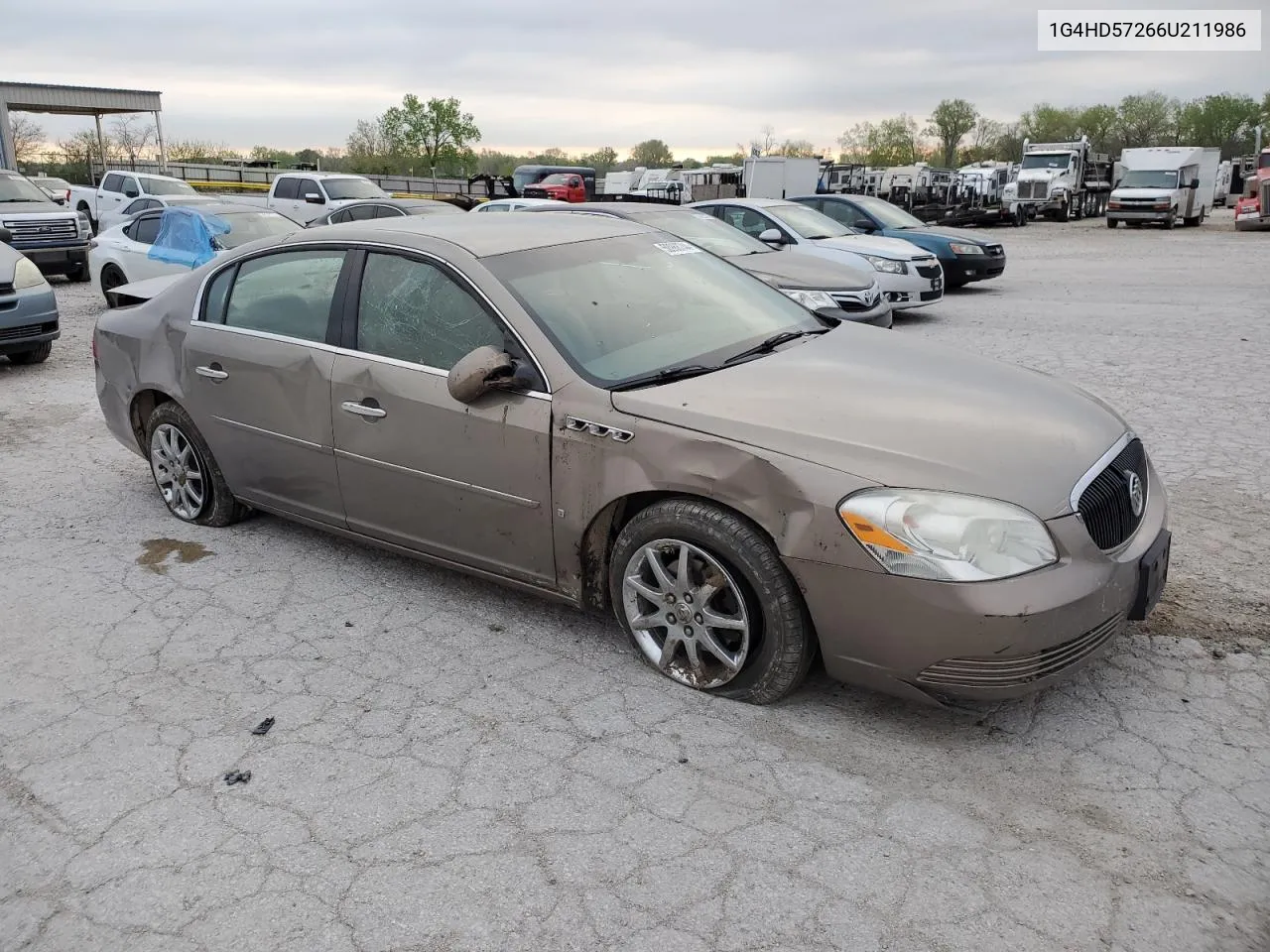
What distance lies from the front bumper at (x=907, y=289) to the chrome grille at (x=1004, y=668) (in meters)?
9.42

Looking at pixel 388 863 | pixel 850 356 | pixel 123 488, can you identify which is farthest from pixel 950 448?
pixel 123 488

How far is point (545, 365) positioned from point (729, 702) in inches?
53.5

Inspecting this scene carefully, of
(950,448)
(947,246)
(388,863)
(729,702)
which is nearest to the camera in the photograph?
(388,863)

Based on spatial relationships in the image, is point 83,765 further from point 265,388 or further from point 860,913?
point 860,913

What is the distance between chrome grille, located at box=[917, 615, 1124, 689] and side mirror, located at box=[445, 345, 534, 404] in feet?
5.66

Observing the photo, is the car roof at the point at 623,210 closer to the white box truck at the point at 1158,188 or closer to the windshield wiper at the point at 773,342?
the windshield wiper at the point at 773,342

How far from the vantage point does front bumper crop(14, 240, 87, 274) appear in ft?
52.9

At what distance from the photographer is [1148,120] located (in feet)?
321

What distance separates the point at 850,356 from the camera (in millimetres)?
3963

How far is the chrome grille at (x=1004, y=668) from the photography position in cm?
295

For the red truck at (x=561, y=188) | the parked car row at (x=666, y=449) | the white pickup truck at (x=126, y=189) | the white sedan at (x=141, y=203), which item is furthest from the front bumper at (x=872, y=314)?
the white pickup truck at (x=126, y=189)

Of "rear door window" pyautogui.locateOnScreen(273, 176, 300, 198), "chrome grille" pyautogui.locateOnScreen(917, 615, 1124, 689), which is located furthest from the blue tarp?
"chrome grille" pyautogui.locateOnScreen(917, 615, 1124, 689)

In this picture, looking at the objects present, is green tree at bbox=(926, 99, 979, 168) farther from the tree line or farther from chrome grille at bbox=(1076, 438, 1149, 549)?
chrome grille at bbox=(1076, 438, 1149, 549)

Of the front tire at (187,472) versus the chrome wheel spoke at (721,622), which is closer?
the chrome wheel spoke at (721,622)
